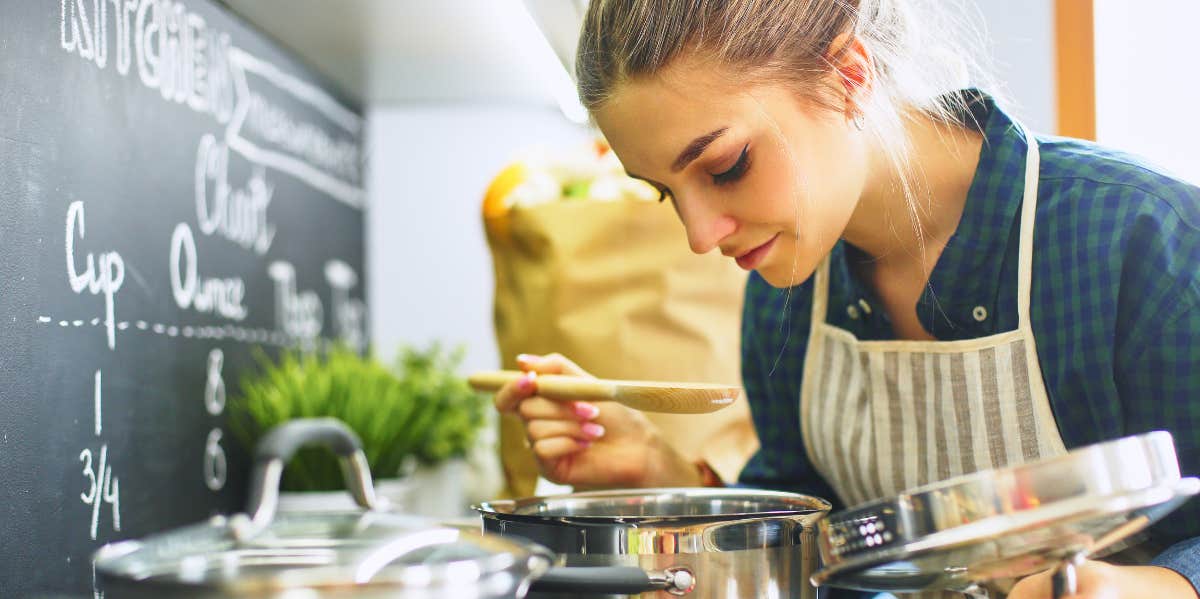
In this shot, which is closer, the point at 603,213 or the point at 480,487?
the point at 603,213

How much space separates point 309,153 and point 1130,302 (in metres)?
1.27

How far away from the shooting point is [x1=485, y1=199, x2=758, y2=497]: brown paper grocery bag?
1332 millimetres

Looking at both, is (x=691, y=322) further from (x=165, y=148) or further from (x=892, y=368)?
(x=165, y=148)

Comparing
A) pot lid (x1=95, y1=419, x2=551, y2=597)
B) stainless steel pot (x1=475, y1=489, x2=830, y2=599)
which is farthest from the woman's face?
pot lid (x1=95, y1=419, x2=551, y2=597)

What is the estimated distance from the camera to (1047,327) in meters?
0.81

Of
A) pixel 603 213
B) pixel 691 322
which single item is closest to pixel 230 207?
pixel 603 213

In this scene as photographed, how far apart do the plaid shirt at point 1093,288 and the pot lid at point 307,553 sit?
458 millimetres

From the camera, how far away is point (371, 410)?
1434mm

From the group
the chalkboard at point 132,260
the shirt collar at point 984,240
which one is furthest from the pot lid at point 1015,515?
the chalkboard at point 132,260

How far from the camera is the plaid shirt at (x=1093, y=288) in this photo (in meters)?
0.72

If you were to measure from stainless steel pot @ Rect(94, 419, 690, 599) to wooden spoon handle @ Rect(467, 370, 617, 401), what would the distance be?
290 mm

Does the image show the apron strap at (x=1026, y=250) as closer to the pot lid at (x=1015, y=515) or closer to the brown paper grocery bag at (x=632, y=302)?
the pot lid at (x=1015, y=515)

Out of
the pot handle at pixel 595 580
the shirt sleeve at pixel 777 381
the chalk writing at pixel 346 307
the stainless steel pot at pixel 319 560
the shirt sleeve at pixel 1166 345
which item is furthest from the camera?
the chalk writing at pixel 346 307

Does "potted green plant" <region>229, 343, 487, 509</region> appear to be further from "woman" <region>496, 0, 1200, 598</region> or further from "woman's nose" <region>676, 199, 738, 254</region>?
"woman's nose" <region>676, 199, 738, 254</region>
